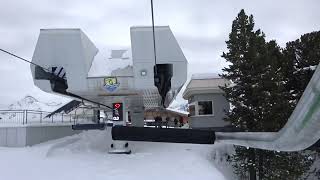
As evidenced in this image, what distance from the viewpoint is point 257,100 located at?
85.6 ft

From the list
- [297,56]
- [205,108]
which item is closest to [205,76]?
[205,108]

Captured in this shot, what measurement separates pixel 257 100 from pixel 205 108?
56.0ft

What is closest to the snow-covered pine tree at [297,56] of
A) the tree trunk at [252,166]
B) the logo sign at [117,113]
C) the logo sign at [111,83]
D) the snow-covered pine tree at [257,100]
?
the snow-covered pine tree at [257,100]

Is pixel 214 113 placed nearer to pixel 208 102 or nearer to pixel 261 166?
pixel 208 102

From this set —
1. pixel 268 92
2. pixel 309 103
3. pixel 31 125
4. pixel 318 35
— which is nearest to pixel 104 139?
pixel 31 125

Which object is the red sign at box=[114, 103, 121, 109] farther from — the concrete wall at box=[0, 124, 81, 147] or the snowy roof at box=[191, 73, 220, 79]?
the snowy roof at box=[191, 73, 220, 79]

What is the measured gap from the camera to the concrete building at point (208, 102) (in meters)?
42.7

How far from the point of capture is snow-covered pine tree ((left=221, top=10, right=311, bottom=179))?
82.6ft

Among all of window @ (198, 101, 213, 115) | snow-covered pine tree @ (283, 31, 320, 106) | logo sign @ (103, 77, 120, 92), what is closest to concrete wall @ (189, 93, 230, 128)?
window @ (198, 101, 213, 115)

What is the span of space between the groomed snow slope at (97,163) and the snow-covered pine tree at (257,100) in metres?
3.34

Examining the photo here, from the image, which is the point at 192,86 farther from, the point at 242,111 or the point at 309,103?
the point at 309,103

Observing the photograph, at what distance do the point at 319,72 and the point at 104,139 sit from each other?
95.2ft

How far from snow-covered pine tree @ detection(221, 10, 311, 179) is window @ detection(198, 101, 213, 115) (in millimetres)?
14989

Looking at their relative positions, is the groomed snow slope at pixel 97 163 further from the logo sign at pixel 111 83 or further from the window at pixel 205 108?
the window at pixel 205 108
